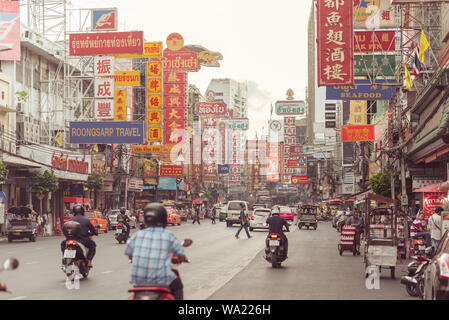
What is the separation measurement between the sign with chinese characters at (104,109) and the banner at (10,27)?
984 centimetres

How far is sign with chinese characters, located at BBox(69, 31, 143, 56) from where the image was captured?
1734 inches

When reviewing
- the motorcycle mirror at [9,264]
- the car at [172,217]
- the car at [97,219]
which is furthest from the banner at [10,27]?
the motorcycle mirror at [9,264]

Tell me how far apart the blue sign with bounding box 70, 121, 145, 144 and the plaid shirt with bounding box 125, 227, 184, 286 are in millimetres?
33186

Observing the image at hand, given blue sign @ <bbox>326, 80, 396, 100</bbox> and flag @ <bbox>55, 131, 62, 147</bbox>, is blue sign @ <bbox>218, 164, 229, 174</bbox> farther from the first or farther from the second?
blue sign @ <bbox>326, 80, 396, 100</bbox>

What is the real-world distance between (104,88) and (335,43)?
2356cm

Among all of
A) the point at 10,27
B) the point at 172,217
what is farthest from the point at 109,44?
the point at 172,217

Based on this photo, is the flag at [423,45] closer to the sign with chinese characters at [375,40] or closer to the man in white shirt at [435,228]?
the sign with chinese characters at [375,40]

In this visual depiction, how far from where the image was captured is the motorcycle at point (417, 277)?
1259 centimetres

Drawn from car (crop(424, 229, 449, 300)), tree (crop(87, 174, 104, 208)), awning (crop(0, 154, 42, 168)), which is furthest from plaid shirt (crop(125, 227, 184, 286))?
tree (crop(87, 174, 104, 208))

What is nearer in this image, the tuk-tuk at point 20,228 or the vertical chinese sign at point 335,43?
the vertical chinese sign at point 335,43
